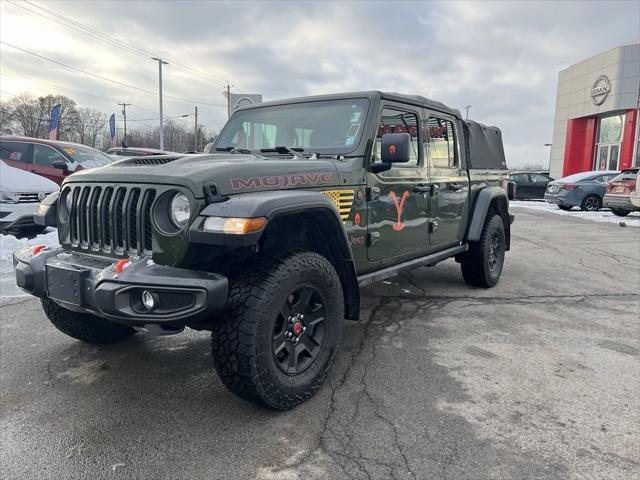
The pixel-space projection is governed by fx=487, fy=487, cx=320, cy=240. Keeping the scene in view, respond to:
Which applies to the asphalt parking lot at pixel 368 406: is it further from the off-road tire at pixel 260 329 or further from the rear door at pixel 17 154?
the rear door at pixel 17 154

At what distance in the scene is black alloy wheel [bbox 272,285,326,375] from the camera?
2.74 meters

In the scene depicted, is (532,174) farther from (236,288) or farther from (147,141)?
(147,141)

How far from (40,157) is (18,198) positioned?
187 cm

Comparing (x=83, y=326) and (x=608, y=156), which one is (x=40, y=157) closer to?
(x=83, y=326)

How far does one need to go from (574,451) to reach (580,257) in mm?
6350

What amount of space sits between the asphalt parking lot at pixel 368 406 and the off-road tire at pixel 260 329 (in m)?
0.19

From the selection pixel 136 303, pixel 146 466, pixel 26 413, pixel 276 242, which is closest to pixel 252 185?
pixel 276 242

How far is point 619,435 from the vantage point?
8.41 feet

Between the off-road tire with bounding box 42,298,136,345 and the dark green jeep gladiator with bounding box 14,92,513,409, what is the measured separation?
0.01 metres

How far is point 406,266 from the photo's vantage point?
13.5ft

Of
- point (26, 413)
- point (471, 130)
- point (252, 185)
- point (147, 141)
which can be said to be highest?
point (147, 141)

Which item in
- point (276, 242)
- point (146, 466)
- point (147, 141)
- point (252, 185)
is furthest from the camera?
point (147, 141)

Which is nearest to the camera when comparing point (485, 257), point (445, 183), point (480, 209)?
point (445, 183)

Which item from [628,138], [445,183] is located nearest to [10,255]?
[445,183]
